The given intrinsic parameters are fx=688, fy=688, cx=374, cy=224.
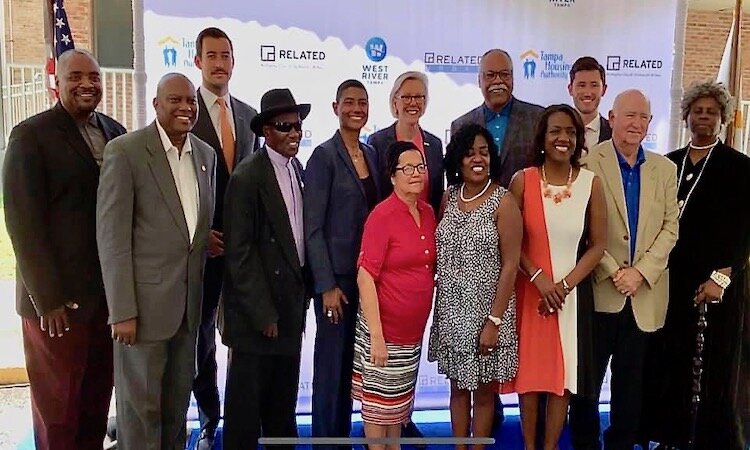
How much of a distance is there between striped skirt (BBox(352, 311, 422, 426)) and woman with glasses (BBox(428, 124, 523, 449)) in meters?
0.16

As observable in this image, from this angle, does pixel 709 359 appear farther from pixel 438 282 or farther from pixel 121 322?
pixel 121 322

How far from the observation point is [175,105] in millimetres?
2508

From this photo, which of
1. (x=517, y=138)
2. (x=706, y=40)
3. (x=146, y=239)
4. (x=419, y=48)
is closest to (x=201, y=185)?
(x=146, y=239)

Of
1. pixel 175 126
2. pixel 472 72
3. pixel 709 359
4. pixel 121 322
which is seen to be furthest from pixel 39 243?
pixel 709 359

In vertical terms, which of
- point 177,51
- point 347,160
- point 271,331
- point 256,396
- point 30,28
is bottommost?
point 256,396

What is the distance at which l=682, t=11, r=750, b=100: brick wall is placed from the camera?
9.44 metres

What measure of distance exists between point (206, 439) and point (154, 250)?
1.20 metres

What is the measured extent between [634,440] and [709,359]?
0.49 metres

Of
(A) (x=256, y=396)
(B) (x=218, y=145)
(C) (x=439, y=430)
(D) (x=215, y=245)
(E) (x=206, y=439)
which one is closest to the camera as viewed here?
(A) (x=256, y=396)

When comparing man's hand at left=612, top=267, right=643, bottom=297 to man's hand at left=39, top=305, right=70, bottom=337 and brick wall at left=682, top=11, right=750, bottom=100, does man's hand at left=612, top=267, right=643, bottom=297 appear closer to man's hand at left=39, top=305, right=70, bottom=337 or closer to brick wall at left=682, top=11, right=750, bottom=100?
man's hand at left=39, top=305, right=70, bottom=337

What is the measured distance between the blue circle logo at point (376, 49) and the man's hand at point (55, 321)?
1.92 m

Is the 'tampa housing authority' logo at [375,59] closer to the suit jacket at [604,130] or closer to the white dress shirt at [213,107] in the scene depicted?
the white dress shirt at [213,107]

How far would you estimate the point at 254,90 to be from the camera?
3.50 m

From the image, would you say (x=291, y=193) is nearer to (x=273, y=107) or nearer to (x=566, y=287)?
(x=273, y=107)
